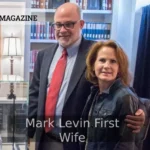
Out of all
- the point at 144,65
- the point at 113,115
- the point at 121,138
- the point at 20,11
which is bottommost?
the point at 121,138

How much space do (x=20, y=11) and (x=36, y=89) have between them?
463mm

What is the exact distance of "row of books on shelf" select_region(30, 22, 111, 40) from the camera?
1.29 metres

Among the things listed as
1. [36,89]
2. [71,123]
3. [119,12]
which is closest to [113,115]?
[71,123]

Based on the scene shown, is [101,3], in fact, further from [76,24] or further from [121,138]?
[121,138]

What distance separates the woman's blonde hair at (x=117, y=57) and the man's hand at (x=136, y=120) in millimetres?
191

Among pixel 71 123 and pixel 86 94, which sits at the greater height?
pixel 86 94

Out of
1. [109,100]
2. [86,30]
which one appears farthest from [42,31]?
[109,100]

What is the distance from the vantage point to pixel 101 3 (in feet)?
4.22

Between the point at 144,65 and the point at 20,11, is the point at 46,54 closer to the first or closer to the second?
the point at 20,11

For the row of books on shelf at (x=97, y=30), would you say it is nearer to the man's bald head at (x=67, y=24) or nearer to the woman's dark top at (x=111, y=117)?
the man's bald head at (x=67, y=24)

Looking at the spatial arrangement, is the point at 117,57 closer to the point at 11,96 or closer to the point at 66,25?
the point at 66,25

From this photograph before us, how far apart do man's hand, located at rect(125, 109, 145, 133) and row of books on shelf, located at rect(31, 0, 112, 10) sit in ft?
2.05

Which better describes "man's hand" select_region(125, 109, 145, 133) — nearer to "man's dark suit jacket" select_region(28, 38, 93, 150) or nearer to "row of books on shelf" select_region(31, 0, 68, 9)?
"man's dark suit jacket" select_region(28, 38, 93, 150)

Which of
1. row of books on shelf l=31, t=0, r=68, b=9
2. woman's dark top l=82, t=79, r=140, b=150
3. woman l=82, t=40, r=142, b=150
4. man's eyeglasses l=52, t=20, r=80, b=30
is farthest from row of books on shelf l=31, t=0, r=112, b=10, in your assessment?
woman's dark top l=82, t=79, r=140, b=150
